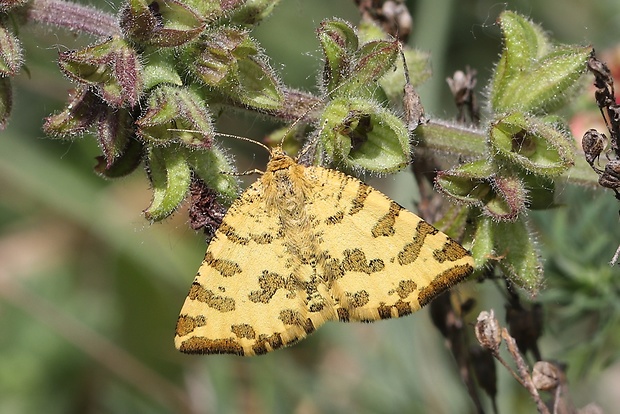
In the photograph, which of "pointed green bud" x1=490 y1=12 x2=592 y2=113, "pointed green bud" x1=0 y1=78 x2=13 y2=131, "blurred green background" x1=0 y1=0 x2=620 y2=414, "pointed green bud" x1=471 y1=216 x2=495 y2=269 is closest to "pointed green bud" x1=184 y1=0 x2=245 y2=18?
"pointed green bud" x1=0 y1=78 x2=13 y2=131

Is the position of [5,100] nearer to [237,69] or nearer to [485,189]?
[237,69]

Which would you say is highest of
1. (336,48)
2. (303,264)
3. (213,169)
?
(336,48)

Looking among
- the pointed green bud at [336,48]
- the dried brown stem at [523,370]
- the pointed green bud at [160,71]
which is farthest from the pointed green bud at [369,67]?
the dried brown stem at [523,370]

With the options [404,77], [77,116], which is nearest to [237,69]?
[77,116]

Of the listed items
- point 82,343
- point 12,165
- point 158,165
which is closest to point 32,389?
point 82,343

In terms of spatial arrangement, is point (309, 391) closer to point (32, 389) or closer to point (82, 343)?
point (82, 343)

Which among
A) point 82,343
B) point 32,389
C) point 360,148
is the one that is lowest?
point 32,389

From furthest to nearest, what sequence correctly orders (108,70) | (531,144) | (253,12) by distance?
(253,12) < (531,144) < (108,70)
